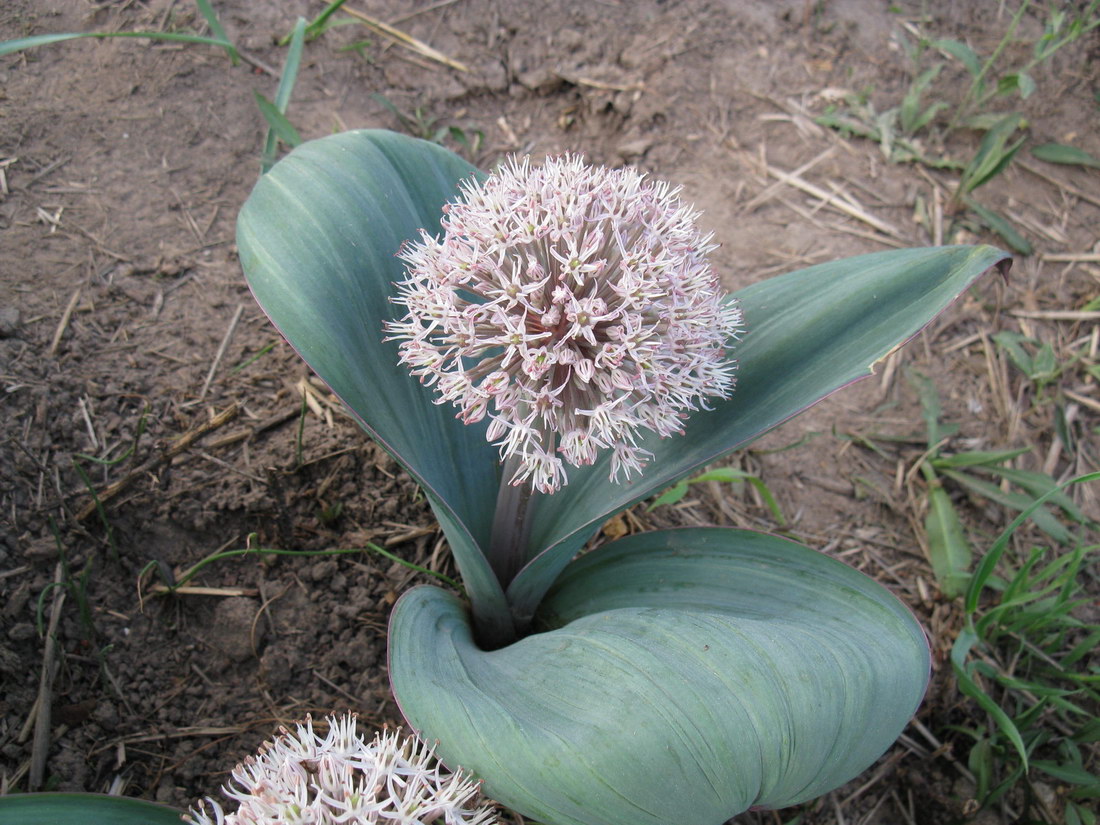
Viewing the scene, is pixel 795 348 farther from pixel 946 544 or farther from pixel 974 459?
pixel 974 459

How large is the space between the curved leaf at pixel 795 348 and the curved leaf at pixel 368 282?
0.28 m

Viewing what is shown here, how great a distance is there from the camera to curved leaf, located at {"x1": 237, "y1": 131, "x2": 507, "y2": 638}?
1625mm

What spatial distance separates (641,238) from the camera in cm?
167

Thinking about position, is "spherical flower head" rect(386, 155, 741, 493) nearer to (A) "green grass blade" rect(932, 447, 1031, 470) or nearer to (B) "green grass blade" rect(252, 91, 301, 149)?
(B) "green grass blade" rect(252, 91, 301, 149)

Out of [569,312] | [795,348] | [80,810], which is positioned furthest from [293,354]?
[795,348]

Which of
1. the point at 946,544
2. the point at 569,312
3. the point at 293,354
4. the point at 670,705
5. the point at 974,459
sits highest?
the point at 569,312

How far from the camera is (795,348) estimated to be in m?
1.87

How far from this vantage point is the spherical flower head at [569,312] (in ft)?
5.20

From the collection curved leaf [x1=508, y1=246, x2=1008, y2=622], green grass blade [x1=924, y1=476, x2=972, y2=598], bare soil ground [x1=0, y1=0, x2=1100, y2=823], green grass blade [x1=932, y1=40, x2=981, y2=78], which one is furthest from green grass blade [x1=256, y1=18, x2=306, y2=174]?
green grass blade [x1=932, y1=40, x2=981, y2=78]

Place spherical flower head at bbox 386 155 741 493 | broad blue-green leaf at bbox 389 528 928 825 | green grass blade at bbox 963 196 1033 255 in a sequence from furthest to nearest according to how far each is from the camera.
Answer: green grass blade at bbox 963 196 1033 255
spherical flower head at bbox 386 155 741 493
broad blue-green leaf at bbox 389 528 928 825

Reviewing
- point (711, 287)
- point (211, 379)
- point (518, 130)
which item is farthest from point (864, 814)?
point (518, 130)

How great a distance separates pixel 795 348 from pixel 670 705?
943 millimetres

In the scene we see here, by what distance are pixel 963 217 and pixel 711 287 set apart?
2358 millimetres

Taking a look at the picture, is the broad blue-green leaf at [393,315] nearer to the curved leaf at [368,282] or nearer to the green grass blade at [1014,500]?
the curved leaf at [368,282]
